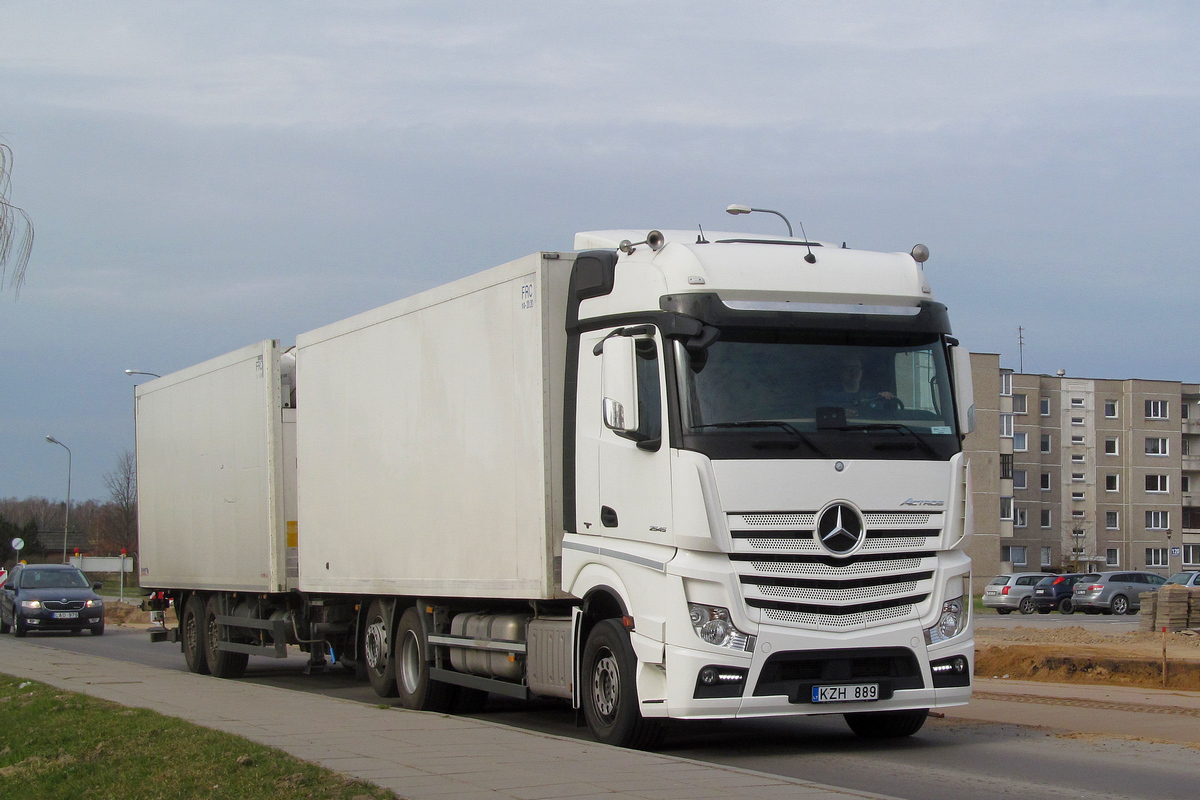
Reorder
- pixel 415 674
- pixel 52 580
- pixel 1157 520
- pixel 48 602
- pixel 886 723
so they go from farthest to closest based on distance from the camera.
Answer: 1. pixel 1157 520
2. pixel 52 580
3. pixel 48 602
4. pixel 415 674
5. pixel 886 723

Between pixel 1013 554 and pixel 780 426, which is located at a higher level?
pixel 780 426

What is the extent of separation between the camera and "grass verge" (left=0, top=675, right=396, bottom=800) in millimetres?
7375

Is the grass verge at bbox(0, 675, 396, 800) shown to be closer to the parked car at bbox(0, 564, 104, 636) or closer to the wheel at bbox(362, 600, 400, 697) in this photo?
the wheel at bbox(362, 600, 400, 697)

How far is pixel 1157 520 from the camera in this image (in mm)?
87375

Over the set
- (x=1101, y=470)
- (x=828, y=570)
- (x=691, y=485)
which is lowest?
(x=828, y=570)

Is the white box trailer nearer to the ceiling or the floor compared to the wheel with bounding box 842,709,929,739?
nearer to the ceiling

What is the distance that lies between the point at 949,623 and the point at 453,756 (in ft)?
11.8

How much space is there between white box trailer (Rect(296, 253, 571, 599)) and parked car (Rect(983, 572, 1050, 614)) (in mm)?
34407

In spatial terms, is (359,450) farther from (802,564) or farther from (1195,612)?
(1195,612)

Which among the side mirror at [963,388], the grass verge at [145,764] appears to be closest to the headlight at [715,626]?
the side mirror at [963,388]

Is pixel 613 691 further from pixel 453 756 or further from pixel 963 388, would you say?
Result: pixel 963 388

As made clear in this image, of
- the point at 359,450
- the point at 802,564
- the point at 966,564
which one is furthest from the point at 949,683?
the point at 359,450

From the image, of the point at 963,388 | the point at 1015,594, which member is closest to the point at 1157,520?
the point at 1015,594

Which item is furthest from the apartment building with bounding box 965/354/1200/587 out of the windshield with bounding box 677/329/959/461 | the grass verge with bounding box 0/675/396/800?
the grass verge with bounding box 0/675/396/800
